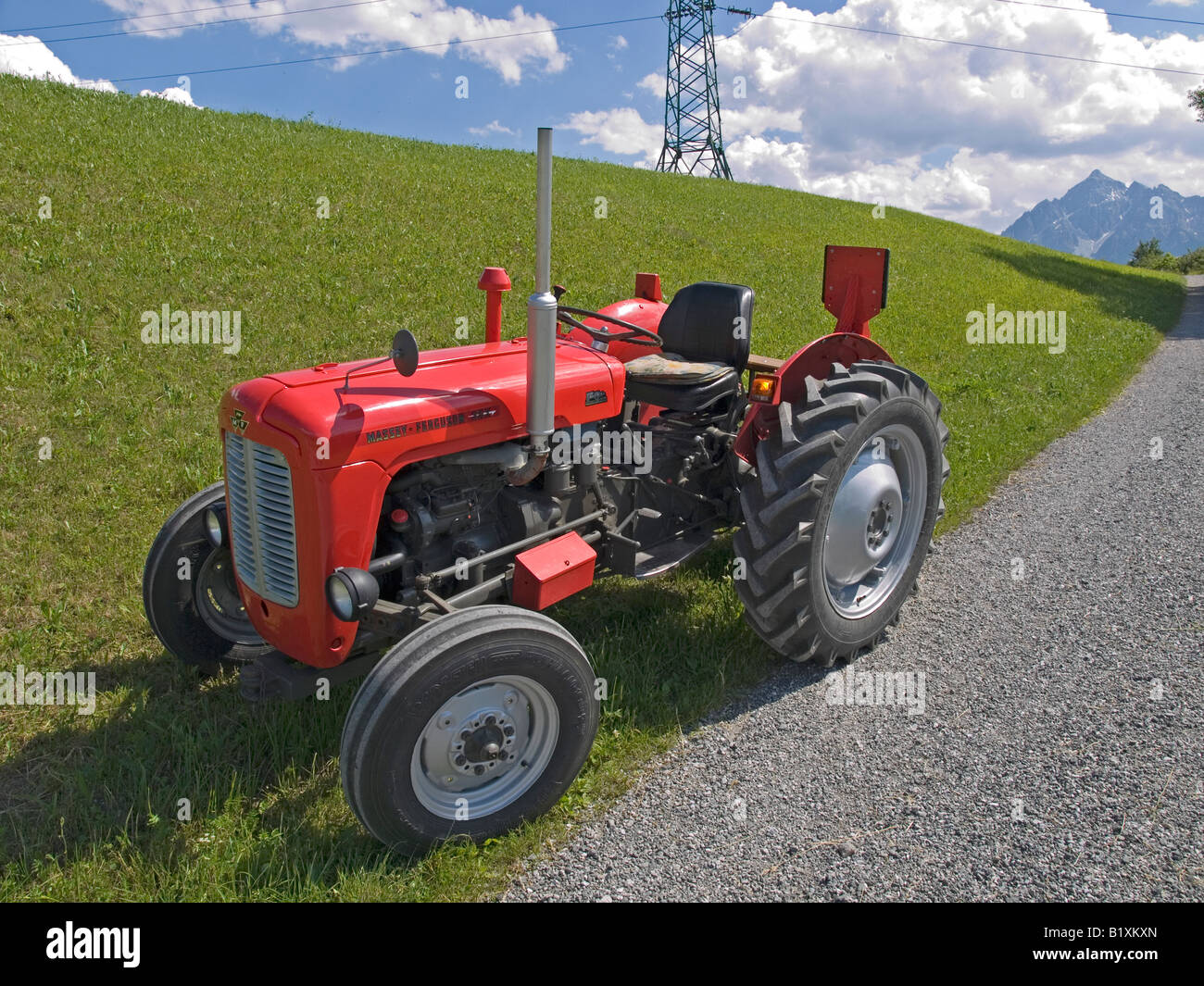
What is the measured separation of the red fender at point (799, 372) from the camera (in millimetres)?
3711

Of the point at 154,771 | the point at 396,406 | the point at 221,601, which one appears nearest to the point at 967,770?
the point at 396,406

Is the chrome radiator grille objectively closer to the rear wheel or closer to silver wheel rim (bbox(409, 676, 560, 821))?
the rear wheel

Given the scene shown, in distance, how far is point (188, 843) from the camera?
2.65 metres

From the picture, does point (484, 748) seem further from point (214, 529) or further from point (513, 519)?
point (214, 529)

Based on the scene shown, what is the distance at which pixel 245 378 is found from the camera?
634 cm

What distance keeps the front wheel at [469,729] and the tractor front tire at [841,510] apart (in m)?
1.00
